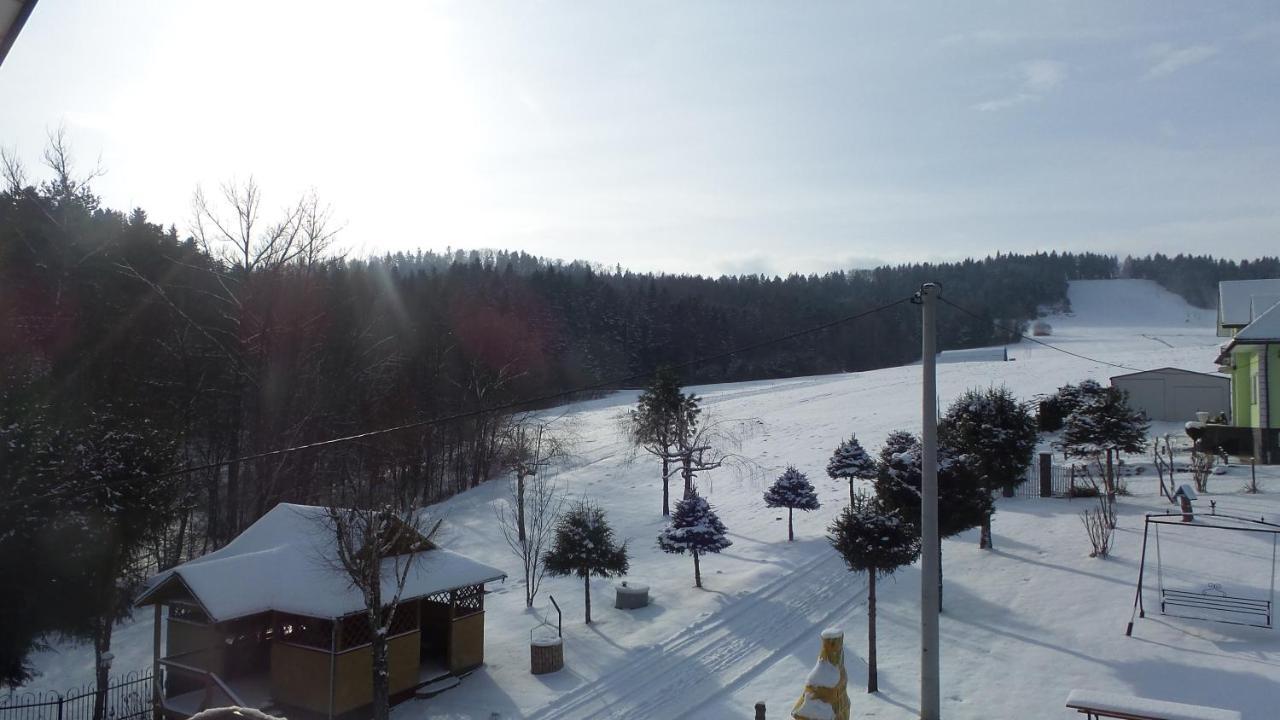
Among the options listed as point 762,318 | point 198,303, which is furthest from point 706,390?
point 198,303

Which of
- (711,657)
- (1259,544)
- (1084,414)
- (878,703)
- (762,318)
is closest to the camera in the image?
(878,703)

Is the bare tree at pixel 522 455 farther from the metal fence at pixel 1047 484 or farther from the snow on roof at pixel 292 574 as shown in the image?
the metal fence at pixel 1047 484

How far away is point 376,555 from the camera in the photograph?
14031 mm

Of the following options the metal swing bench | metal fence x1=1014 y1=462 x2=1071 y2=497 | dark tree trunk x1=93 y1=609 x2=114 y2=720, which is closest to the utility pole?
the metal swing bench

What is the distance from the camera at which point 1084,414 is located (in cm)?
2805

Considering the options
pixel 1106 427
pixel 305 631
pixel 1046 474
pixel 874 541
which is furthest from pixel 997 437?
pixel 305 631

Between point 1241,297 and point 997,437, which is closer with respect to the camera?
point 997,437

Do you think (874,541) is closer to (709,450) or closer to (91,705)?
(91,705)

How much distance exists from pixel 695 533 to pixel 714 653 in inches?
234

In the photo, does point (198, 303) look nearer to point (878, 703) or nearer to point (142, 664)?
point (142, 664)

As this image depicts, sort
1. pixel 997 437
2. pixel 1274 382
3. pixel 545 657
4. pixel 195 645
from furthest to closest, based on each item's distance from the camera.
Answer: pixel 1274 382
pixel 997 437
pixel 545 657
pixel 195 645

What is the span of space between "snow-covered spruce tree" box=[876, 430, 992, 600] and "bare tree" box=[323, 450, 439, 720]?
35.0 feet

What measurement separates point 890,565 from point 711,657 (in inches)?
173

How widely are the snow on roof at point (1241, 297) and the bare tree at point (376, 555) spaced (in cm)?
3565
